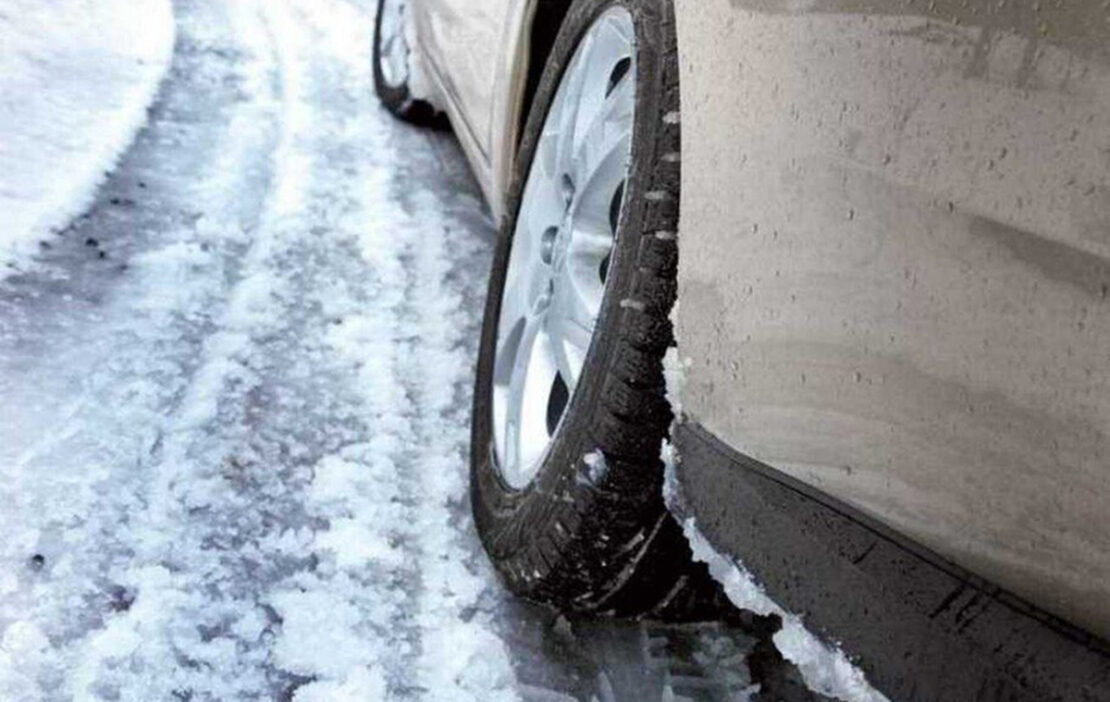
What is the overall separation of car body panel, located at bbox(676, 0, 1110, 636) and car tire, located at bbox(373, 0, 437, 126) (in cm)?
252

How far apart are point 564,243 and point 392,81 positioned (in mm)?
2138

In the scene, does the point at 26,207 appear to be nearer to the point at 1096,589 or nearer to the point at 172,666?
the point at 172,666

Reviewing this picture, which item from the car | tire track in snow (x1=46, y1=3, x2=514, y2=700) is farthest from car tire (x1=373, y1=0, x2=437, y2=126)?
the car

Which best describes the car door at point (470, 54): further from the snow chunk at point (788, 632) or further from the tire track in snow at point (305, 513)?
the snow chunk at point (788, 632)

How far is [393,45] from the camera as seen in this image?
3.82 m

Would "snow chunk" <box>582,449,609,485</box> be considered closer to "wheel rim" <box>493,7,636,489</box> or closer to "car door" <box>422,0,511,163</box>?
"wheel rim" <box>493,7,636,489</box>

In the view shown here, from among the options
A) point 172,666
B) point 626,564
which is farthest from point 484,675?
point 172,666

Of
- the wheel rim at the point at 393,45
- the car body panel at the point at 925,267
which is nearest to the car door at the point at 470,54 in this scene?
the wheel rim at the point at 393,45

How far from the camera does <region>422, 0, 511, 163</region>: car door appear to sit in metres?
2.30

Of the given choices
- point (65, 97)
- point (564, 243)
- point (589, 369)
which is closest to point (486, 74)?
point (564, 243)

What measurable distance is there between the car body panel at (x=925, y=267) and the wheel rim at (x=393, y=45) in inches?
98.8

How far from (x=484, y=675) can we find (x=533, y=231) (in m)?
0.72

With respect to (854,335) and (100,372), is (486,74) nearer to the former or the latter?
(100,372)

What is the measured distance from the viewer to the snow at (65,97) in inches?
110
